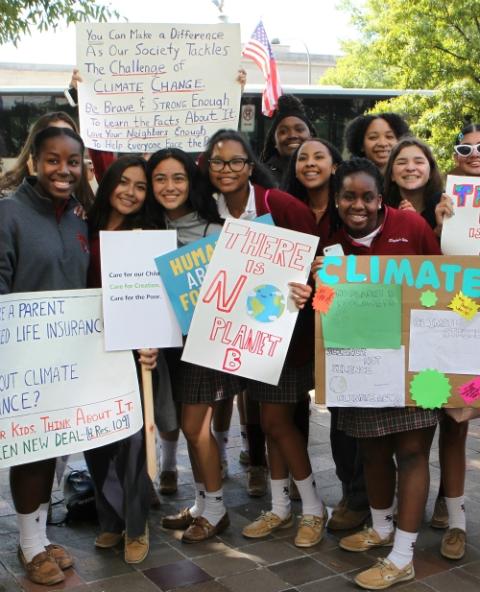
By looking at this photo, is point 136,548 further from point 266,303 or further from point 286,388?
point 266,303

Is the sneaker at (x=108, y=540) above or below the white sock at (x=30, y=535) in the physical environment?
below

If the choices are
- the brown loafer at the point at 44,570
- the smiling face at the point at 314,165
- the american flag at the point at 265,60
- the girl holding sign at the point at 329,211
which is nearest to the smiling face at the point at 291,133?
the girl holding sign at the point at 329,211

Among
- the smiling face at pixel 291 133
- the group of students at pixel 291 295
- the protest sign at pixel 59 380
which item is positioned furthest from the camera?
the smiling face at pixel 291 133

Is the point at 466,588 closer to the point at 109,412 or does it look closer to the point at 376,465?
the point at 376,465

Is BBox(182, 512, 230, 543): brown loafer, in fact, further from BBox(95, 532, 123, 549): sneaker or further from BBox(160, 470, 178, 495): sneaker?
BBox(160, 470, 178, 495): sneaker

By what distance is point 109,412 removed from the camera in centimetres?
362

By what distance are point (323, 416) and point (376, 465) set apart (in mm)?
2538

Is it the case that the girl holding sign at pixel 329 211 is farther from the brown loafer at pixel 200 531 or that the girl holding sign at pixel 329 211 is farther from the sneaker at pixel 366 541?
the brown loafer at pixel 200 531

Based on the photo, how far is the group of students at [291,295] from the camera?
3.50 metres

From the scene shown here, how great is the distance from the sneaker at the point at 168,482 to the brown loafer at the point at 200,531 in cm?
63

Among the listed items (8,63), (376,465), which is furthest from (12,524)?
(8,63)

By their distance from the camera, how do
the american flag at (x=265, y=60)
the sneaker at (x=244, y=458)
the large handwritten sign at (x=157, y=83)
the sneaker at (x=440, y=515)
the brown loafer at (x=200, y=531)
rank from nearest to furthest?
the brown loafer at (x=200, y=531), the sneaker at (x=440, y=515), the large handwritten sign at (x=157, y=83), the sneaker at (x=244, y=458), the american flag at (x=265, y=60)

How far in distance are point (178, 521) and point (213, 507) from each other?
10.0 inches

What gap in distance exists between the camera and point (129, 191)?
12.4 feet
